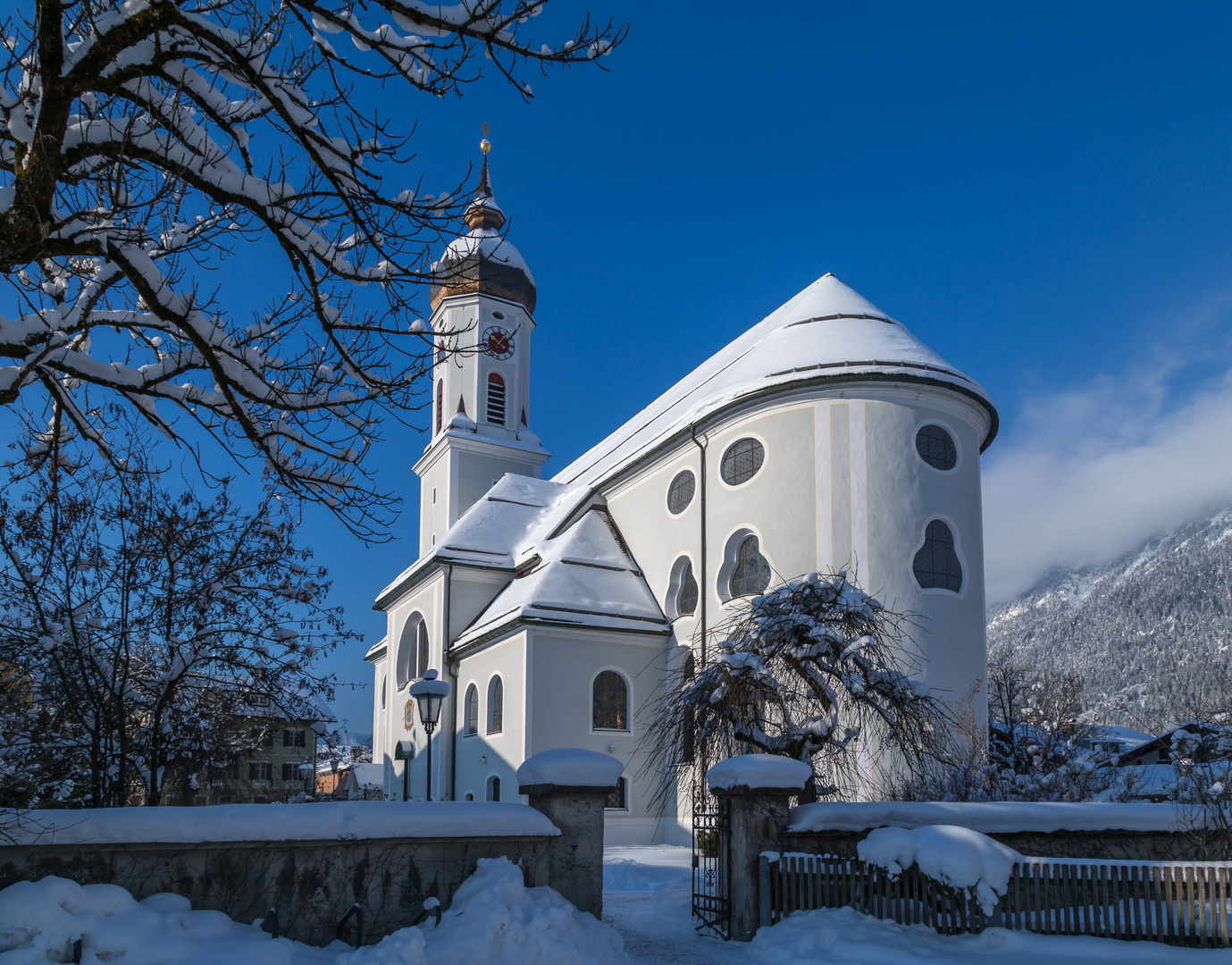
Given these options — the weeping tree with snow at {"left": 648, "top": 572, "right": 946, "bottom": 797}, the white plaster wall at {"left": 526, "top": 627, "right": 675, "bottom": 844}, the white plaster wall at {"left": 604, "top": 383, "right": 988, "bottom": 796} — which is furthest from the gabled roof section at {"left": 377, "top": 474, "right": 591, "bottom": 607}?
the weeping tree with snow at {"left": 648, "top": 572, "right": 946, "bottom": 797}

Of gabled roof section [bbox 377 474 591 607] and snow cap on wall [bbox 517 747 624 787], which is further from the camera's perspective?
gabled roof section [bbox 377 474 591 607]

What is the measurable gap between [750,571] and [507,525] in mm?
10179

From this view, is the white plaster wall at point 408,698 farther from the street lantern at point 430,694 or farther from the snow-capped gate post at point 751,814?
the snow-capped gate post at point 751,814

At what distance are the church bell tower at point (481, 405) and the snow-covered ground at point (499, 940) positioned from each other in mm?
27810

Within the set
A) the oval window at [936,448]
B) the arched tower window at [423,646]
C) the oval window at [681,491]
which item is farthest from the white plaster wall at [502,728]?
the oval window at [936,448]

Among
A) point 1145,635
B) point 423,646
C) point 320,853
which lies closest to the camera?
point 320,853

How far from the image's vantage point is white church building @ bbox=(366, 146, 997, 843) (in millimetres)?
21703

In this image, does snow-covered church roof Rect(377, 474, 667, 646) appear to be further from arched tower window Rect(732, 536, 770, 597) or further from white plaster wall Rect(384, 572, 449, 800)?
arched tower window Rect(732, 536, 770, 597)

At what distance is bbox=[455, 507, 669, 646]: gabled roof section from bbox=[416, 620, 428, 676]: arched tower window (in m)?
2.56

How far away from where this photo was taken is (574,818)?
9.50 m

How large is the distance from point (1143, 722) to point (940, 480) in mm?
A: 86278

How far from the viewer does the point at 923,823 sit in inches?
397

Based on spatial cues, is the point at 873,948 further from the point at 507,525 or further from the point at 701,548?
the point at 507,525

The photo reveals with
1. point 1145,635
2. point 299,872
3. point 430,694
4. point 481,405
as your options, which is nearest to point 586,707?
point 430,694
